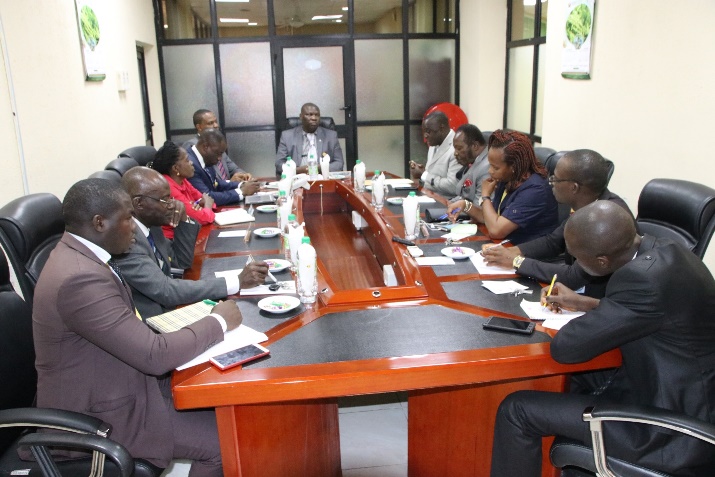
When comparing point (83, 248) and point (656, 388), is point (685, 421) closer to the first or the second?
point (656, 388)

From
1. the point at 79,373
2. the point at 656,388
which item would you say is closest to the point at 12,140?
the point at 79,373

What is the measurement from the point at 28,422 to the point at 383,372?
0.94m

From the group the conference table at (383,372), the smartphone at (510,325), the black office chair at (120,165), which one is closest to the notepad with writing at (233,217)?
the black office chair at (120,165)

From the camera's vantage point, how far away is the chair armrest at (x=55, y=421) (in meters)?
1.50

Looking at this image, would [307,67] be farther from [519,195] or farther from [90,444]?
[90,444]

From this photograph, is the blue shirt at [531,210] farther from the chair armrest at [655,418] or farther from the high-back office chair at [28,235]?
the high-back office chair at [28,235]

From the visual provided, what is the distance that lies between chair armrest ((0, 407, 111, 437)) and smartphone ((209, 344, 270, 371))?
33 centimetres

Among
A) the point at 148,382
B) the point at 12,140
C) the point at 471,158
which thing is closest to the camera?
the point at 148,382

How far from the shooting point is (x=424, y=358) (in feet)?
5.60

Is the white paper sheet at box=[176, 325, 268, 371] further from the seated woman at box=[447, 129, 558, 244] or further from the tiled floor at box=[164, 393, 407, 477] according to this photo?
the seated woman at box=[447, 129, 558, 244]

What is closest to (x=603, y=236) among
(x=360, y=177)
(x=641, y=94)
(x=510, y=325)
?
(x=510, y=325)

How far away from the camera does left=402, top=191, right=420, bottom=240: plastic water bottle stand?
300cm

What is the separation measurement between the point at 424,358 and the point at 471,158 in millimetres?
2586

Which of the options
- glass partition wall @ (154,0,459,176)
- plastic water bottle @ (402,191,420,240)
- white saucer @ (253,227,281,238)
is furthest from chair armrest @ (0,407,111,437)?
glass partition wall @ (154,0,459,176)
